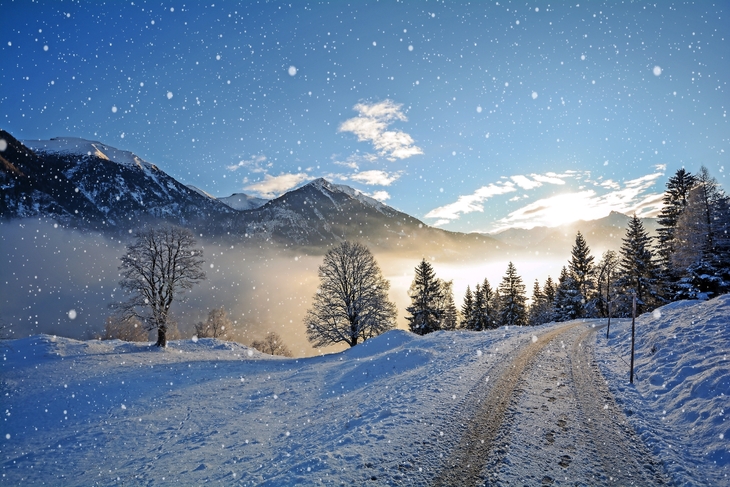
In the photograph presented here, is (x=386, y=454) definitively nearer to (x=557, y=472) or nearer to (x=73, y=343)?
(x=557, y=472)

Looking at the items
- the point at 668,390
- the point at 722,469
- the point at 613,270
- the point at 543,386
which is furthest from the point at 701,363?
the point at 613,270

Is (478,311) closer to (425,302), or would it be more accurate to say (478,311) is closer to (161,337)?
(425,302)

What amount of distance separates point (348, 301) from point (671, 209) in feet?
128

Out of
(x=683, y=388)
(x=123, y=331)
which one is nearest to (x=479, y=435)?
(x=683, y=388)

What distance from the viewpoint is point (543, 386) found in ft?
41.2

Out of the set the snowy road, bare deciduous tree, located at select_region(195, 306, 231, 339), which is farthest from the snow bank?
bare deciduous tree, located at select_region(195, 306, 231, 339)

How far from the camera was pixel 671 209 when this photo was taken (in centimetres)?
3741

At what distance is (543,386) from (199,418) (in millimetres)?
14154

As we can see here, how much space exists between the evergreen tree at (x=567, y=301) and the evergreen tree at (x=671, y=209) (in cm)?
1264

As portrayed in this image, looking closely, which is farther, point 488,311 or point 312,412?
point 488,311

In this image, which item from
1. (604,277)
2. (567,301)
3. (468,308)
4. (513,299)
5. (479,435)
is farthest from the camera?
(468,308)

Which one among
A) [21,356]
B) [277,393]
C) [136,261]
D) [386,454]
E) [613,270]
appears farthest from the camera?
[613,270]

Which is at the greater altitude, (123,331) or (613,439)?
(613,439)

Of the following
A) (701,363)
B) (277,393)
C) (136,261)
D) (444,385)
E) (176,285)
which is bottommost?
(277,393)
